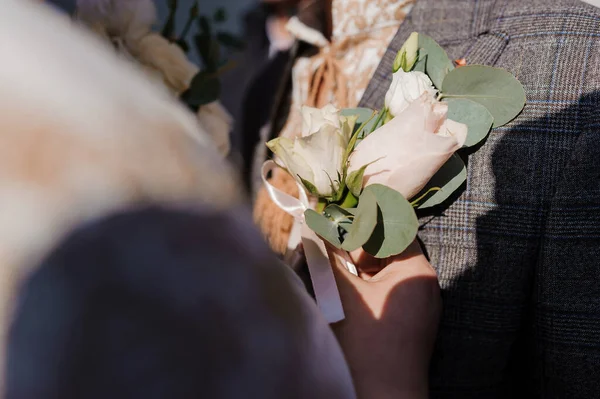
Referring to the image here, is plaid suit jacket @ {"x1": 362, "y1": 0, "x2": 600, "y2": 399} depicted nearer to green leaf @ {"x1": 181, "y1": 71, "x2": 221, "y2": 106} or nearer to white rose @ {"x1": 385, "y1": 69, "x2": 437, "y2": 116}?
white rose @ {"x1": 385, "y1": 69, "x2": 437, "y2": 116}

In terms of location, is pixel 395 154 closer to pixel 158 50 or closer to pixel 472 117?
pixel 472 117

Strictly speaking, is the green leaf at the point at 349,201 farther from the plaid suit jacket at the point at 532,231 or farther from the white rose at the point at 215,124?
the white rose at the point at 215,124

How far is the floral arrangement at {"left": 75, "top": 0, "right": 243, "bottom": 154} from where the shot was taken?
2.02ft

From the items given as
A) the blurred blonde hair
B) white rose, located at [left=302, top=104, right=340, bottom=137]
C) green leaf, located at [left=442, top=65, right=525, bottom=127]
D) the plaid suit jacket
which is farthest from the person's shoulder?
the blurred blonde hair

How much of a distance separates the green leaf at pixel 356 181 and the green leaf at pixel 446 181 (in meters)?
0.08

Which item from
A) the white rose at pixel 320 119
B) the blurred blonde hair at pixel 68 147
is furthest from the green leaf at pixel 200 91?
the blurred blonde hair at pixel 68 147

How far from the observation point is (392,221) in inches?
18.3

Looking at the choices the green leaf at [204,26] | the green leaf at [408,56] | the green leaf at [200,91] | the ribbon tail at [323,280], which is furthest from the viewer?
the green leaf at [204,26]

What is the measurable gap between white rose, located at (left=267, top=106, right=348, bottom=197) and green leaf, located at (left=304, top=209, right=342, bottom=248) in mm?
22

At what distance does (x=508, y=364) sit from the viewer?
588 mm

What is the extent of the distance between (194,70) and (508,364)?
564mm

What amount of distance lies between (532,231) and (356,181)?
20 cm

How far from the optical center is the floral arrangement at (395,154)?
452mm

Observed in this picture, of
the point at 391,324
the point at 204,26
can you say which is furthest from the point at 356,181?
the point at 204,26
